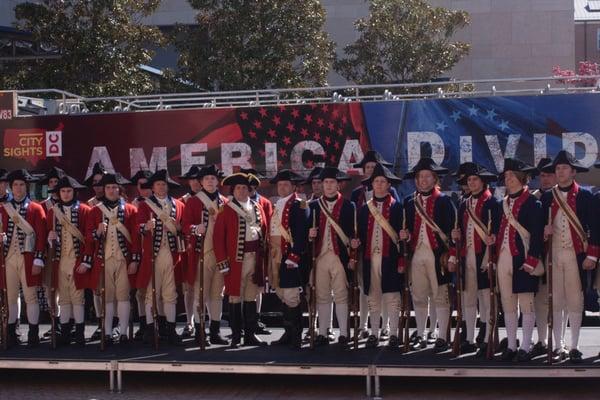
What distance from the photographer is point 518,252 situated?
9062 millimetres

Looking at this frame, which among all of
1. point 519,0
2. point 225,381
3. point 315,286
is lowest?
point 225,381

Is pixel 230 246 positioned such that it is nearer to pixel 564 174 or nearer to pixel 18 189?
pixel 18 189

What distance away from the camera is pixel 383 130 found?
41.3 ft

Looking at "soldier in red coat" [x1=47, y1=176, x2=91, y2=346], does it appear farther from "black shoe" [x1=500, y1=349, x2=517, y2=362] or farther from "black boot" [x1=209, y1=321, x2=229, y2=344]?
"black shoe" [x1=500, y1=349, x2=517, y2=362]

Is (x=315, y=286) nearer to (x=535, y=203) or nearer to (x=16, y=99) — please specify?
(x=535, y=203)

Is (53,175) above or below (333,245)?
above

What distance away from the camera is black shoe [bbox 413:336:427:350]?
977cm

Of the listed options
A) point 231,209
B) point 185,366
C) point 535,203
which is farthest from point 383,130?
point 185,366

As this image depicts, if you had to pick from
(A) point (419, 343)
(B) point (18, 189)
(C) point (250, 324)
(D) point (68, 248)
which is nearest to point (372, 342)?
(A) point (419, 343)

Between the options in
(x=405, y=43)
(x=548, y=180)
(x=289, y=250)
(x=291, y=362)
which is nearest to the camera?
(x=291, y=362)

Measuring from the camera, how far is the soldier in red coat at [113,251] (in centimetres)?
1042

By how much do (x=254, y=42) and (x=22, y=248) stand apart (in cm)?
1107

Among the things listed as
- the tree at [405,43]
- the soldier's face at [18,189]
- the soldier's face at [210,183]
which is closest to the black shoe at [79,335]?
the soldier's face at [18,189]

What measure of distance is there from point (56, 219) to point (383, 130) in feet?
14.8
